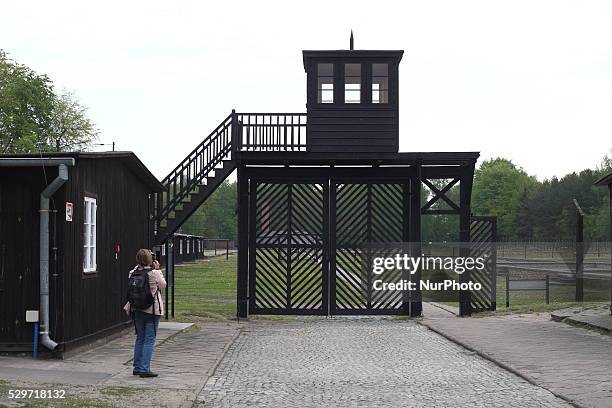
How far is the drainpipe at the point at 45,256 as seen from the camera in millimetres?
13477

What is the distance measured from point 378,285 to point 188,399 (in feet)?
46.3

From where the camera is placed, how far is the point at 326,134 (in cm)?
2312

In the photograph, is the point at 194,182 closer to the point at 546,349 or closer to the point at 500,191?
the point at 546,349

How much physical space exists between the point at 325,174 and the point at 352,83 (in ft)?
7.94

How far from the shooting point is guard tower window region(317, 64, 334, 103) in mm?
23422

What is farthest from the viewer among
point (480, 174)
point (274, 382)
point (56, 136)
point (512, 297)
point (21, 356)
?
point (480, 174)

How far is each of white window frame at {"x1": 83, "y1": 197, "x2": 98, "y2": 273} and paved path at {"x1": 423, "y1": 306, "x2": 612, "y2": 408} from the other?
6802 millimetres

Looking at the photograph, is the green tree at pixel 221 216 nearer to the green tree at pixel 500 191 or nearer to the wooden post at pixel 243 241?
the green tree at pixel 500 191

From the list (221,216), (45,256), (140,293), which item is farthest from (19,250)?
(221,216)

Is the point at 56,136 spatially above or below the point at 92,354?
above

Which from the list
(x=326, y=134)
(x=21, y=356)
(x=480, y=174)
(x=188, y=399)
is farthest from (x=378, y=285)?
(x=480, y=174)

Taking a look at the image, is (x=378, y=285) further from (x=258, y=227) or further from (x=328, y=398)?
(x=328, y=398)

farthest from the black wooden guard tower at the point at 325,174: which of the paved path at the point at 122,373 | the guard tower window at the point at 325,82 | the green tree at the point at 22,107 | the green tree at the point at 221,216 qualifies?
the green tree at the point at 221,216

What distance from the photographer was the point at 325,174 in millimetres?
23719
